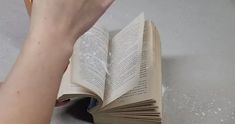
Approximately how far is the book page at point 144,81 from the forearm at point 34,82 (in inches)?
6.3

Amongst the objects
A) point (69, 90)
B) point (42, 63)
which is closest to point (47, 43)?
point (42, 63)

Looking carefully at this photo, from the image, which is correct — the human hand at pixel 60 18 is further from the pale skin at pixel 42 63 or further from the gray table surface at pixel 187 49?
the gray table surface at pixel 187 49

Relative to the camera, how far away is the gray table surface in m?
0.56

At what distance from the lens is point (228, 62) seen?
638mm

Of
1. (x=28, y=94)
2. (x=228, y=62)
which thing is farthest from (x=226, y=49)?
(x=28, y=94)

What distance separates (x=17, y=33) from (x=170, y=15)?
0.28m

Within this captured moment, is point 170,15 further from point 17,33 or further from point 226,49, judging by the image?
point 17,33

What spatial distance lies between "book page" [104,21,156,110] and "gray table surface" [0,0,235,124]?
0.17 ft

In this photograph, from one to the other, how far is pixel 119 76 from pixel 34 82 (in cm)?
21

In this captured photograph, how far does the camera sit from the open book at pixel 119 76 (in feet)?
1.66

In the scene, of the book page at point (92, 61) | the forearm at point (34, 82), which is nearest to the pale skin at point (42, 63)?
the forearm at point (34, 82)

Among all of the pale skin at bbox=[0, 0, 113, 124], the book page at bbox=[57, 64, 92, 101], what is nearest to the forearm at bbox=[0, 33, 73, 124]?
the pale skin at bbox=[0, 0, 113, 124]

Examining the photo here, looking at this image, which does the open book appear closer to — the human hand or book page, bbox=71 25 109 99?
book page, bbox=71 25 109 99

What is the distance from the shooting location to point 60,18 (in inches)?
14.6
